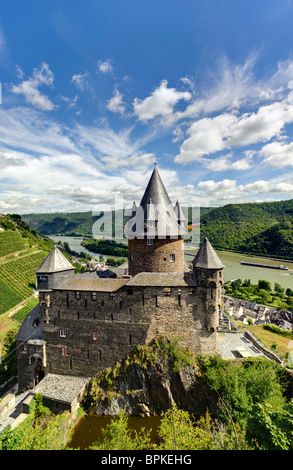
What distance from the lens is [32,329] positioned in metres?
19.9

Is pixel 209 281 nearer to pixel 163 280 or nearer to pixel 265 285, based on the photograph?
pixel 163 280

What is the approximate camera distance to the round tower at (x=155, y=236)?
17641mm

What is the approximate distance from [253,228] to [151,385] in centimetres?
12738

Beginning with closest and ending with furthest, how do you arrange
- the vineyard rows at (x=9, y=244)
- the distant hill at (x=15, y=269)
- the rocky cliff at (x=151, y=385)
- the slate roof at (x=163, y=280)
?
the rocky cliff at (x=151, y=385) → the slate roof at (x=163, y=280) → the distant hill at (x=15, y=269) → the vineyard rows at (x=9, y=244)

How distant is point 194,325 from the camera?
55.7 feet

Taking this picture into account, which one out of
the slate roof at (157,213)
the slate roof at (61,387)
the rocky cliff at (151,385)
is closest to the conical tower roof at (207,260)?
the slate roof at (157,213)

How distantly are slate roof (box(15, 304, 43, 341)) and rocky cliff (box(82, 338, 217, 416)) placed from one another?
290 inches

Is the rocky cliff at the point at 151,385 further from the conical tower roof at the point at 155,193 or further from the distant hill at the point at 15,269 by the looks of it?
the distant hill at the point at 15,269

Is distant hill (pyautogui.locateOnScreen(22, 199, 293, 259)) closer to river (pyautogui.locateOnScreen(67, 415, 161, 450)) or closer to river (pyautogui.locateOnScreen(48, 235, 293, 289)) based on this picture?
river (pyautogui.locateOnScreen(48, 235, 293, 289))

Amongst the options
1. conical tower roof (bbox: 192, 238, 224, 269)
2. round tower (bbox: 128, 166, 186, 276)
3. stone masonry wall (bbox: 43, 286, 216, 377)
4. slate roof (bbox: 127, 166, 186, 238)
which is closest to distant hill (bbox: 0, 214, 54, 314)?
stone masonry wall (bbox: 43, 286, 216, 377)

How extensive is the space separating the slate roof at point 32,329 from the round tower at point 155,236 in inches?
437

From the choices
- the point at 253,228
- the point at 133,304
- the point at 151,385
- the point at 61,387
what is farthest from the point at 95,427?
the point at 253,228

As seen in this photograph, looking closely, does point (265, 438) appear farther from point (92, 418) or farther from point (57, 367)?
point (57, 367)
